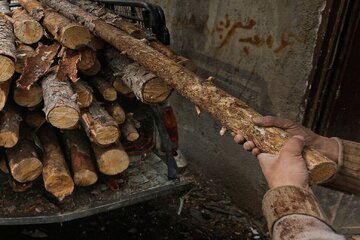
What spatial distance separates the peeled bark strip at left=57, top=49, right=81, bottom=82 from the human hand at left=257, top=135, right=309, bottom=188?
197 cm

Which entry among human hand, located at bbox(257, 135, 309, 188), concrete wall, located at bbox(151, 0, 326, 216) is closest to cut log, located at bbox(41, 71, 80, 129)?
human hand, located at bbox(257, 135, 309, 188)

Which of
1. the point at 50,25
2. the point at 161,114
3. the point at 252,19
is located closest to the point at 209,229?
the point at 161,114

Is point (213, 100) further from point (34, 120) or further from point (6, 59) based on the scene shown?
point (34, 120)

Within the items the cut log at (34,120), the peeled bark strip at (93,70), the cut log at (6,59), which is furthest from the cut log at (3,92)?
the peeled bark strip at (93,70)

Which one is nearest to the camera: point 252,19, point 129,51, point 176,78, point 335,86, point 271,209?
point 271,209

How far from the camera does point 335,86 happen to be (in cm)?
367

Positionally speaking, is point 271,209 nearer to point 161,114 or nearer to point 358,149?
point 358,149

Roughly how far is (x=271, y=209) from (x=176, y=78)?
1312 mm

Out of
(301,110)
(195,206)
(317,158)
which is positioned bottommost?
(195,206)

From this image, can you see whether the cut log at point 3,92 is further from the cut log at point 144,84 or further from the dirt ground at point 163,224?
the dirt ground at point 163,224

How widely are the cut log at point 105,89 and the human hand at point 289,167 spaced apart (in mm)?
1901

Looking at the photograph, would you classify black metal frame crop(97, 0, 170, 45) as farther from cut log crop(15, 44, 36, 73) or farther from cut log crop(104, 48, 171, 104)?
cut log crop(15, 44, 36, 73)

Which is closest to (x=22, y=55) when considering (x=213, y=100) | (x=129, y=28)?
(x=129, y=28)

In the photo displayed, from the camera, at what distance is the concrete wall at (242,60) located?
3760mm
